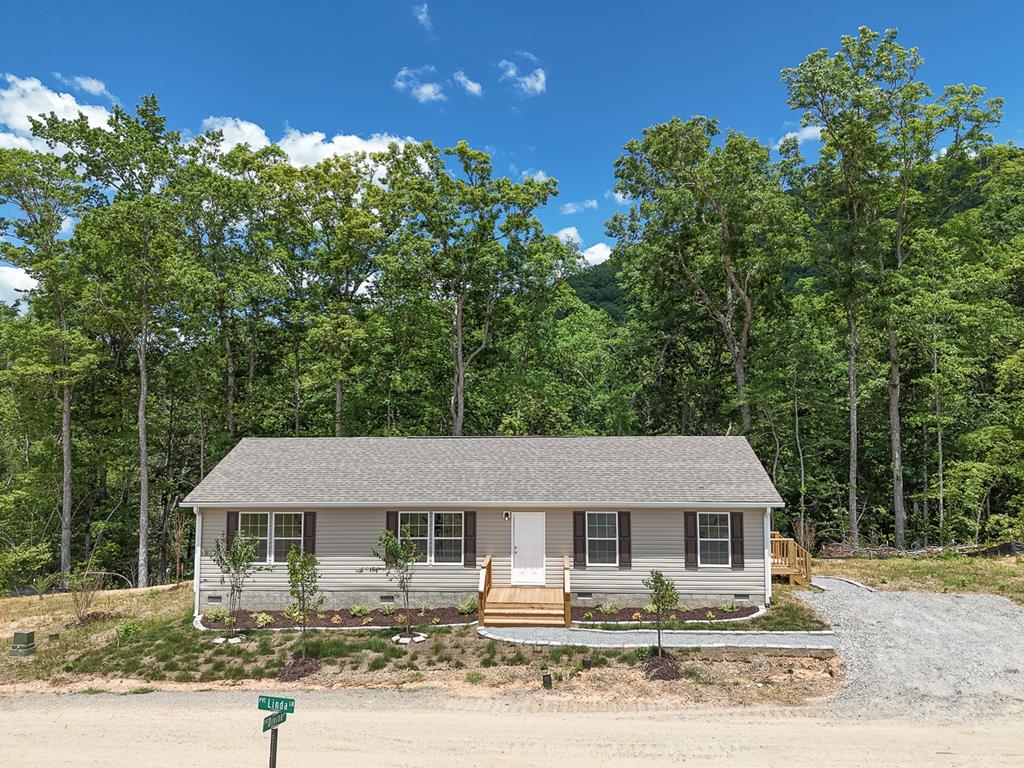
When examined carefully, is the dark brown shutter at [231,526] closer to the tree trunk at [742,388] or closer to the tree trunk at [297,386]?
the tree trunk at [297,386]

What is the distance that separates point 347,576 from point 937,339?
2529 centimetres

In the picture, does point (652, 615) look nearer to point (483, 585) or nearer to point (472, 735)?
point (483, 585)

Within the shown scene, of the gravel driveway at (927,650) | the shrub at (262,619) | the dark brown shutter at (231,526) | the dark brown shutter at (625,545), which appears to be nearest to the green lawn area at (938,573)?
the gravel driveway at (927,650)

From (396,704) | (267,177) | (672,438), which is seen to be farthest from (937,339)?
(267,177)

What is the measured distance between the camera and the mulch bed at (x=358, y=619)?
15312 mm

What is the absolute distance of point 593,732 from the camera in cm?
1004

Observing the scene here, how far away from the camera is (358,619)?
15711 mm

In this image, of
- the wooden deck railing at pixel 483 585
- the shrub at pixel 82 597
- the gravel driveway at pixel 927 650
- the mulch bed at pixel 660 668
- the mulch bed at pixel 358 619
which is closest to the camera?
the gravel driveway at pixel 927 650

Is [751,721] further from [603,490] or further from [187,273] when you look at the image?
[187,273]

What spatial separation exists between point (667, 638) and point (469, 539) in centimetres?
549

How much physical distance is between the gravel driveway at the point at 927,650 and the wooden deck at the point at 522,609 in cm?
602

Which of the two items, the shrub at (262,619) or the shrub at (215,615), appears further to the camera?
the shrub at (215,615)

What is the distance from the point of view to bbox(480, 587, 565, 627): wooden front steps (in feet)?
48.9

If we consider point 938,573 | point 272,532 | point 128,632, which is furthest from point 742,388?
point 128,632
